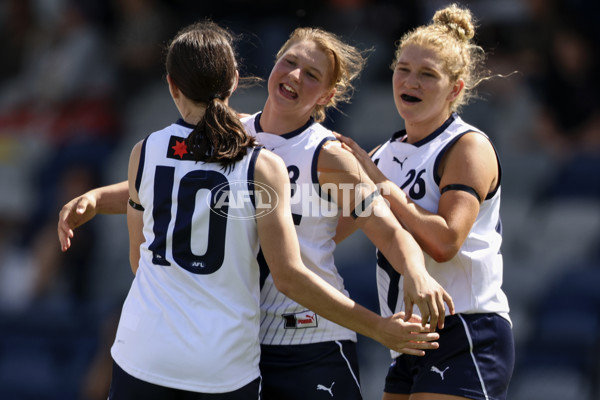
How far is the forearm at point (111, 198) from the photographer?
335 cm

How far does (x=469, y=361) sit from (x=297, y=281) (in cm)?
82

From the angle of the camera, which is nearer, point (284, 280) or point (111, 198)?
point (284, 280)

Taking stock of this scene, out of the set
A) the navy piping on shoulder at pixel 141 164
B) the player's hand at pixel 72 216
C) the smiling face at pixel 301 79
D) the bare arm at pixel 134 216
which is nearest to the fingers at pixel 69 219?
the player's hand at pixel 72 216

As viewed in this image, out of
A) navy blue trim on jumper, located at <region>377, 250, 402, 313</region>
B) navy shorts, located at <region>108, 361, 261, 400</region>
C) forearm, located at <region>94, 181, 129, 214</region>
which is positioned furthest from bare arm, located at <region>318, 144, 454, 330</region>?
forearm, located at <region>94, 181, 129, 214</region>

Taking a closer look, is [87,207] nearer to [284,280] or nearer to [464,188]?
[284,280]

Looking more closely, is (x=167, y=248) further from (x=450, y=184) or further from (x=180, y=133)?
(x=450, y=184)

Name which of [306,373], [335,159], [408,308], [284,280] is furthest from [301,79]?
[306,373]

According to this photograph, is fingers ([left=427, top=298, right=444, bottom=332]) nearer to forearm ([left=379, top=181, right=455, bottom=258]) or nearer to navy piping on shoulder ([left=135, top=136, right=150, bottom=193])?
forearm ([left=379, top=181, right=455, bottom=258])

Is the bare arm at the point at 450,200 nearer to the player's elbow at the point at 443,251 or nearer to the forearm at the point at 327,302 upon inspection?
the player's elbow at the point at 443,251

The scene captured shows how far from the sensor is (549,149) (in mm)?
7004

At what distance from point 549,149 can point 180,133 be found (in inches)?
188

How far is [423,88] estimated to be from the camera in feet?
11.2

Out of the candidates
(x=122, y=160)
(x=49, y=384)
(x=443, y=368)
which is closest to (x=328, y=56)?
(x=443, y=368)

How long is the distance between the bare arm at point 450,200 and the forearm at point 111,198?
89cm
